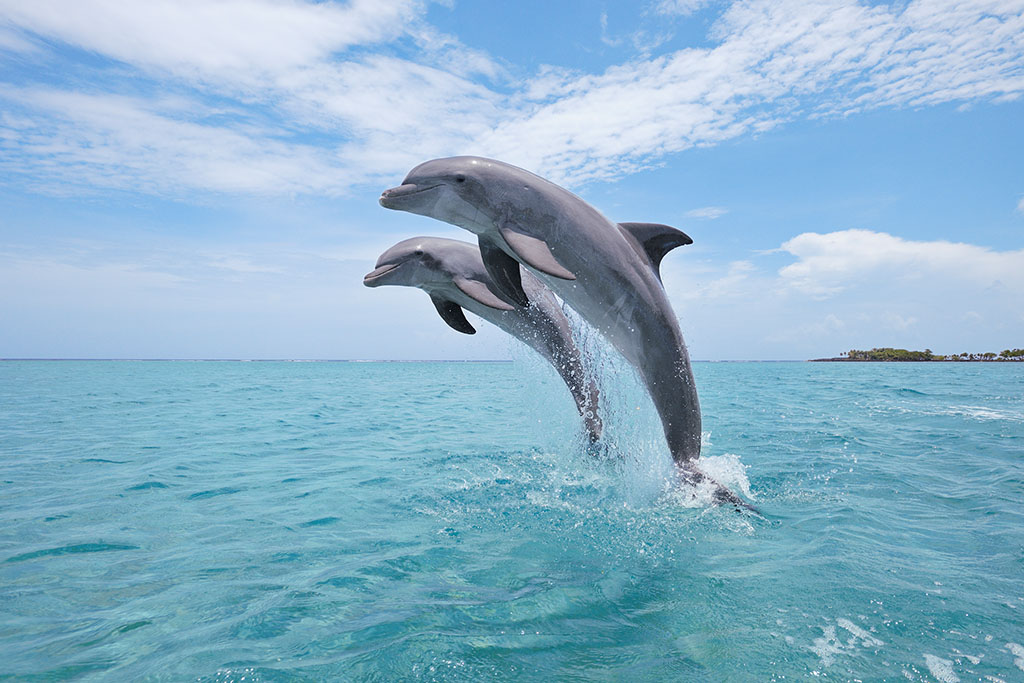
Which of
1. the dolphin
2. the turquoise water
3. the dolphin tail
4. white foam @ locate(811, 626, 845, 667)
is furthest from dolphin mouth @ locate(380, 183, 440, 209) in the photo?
white foam @ locate(811, 626, 845, 667)

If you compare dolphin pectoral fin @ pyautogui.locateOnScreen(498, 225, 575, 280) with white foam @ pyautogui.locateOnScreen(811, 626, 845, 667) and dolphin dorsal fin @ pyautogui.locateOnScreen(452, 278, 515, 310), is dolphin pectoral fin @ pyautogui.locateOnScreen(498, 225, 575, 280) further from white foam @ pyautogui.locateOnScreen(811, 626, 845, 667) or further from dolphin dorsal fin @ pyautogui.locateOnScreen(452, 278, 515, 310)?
white foam @ pyautogui.locateOnScreen(811, 626, 845, 667)

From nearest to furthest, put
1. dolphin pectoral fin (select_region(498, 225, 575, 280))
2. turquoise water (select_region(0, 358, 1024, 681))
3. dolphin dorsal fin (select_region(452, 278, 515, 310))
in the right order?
turquoise water (select_region(0, 358, 1024, 681)), dolphin pectoral fin (select_region(498, 225, 575, 280)), dolphin dorsal fin (select_region(452, 278, 515, 310))

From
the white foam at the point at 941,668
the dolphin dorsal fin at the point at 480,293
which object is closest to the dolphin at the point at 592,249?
the dolphin dorsal fin at the point at 480,293

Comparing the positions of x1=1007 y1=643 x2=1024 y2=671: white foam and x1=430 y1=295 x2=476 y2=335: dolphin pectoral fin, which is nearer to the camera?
x1=1007 y1=643 x2=1024 y2=671: white foam

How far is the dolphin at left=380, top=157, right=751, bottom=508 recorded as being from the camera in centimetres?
647

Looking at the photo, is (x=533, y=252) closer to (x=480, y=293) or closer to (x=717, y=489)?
(x=480, y=293)

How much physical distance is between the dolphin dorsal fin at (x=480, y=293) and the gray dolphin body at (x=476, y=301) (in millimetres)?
28

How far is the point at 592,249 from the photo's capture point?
6.54 metres

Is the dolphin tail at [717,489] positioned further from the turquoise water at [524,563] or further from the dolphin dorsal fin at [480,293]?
the dolphin dorsal fin at [480,293]

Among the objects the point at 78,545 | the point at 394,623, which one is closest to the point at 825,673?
the point at 394,623

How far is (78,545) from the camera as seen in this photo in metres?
5.94

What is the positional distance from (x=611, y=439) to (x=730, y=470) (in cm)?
191

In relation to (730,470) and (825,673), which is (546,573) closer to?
(825,673)

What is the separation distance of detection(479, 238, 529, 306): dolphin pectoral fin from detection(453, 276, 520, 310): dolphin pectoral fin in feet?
1.21
